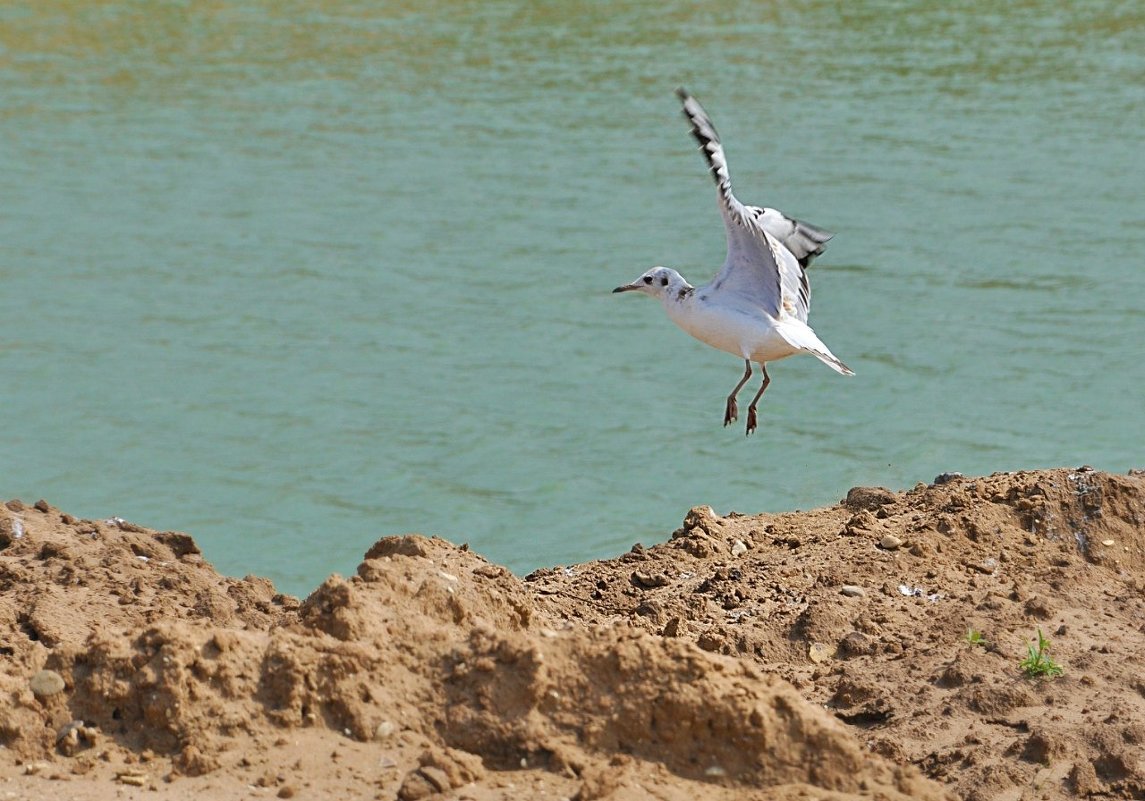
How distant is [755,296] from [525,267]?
663 cm

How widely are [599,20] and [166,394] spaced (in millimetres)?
15167

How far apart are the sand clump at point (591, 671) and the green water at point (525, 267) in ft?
10.3

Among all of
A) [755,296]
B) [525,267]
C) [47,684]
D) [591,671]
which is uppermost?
[525,267]

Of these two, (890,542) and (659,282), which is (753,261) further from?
(890,542)

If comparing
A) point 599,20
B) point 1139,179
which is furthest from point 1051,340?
point 599,20

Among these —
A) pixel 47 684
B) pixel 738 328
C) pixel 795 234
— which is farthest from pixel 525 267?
pixel 47 684

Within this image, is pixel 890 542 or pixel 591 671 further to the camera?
pixel 890 542

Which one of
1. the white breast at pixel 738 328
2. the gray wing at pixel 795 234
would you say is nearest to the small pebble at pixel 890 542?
the white breast at pixel 738 328

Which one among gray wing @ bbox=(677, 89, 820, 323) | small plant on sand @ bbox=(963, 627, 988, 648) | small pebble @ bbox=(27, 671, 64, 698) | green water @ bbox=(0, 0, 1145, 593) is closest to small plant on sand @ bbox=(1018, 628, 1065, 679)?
small plant on sand @ bbox=(963, 627, 988, 648)

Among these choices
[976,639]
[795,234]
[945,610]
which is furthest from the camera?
[795,234]

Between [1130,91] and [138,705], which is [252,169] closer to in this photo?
[1130,91]

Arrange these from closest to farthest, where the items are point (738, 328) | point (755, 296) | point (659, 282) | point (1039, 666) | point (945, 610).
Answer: point (1039, 666)
point (945, 610)
point (738, 328)
point (755, 296)
point (659, 282)

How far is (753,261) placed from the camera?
30.5 feet

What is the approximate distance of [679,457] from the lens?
39.8ft
